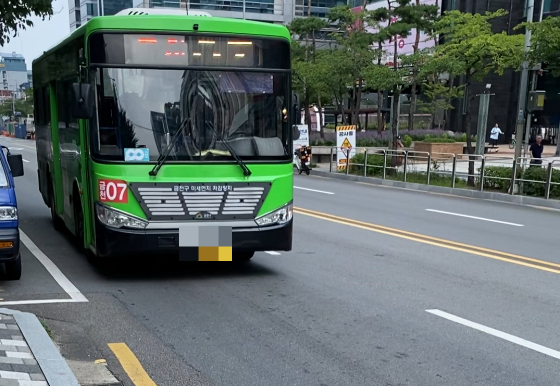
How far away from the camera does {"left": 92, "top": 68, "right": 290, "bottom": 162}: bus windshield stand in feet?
24.6

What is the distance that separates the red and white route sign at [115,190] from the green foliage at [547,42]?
562 inches

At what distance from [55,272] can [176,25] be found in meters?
3.57

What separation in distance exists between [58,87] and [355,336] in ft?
21.5

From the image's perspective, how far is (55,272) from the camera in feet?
27.6

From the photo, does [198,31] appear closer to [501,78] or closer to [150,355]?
[150,355]

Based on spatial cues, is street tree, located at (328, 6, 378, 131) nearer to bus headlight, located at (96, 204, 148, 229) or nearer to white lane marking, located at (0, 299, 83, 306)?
bus headlight, located at (96, 204, 148, 229)

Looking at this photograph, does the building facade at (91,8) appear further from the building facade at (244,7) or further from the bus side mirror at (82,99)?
the bus side mirror at (82,99)

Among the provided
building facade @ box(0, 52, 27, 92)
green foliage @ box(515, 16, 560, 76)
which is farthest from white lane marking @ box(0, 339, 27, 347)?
building facade @ box(0, 52, 27, 92)

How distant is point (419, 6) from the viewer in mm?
30750

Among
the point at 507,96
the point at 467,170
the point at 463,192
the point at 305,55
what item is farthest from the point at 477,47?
the point at 507,96

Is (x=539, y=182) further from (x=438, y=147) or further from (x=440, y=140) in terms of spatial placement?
(x=440, y=140)

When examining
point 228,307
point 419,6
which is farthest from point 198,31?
point 419,6

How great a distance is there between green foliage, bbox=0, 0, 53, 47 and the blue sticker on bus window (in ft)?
20.5

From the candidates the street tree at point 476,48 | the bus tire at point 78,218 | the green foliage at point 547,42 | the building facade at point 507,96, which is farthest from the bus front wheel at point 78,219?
the building facade at point 507,96
